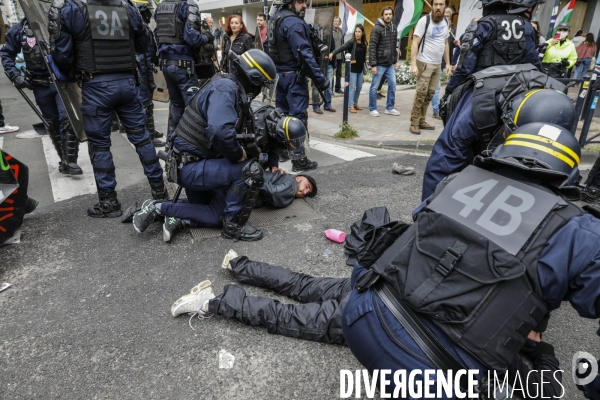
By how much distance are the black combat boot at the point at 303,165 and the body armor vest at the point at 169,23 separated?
7.08 ft

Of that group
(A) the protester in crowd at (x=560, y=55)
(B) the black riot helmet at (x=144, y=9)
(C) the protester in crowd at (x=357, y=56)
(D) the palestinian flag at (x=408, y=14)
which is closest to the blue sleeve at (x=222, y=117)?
(B) the black riot helmet at (x=144, y=9)

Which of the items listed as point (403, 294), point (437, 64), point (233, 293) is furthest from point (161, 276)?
point (437, 64)

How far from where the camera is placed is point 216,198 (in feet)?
11.4

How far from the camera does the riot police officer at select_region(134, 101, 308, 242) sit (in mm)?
3365

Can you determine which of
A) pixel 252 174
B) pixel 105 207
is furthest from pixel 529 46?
pixel 105 207

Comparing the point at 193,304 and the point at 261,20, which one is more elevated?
the point at 261,20

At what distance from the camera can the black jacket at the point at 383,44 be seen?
677 cm

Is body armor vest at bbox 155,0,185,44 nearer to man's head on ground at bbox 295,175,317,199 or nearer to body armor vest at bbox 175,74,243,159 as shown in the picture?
body armor vest at bbox 175,74,243,159

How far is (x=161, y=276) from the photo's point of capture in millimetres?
2852

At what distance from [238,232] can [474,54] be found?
303cm

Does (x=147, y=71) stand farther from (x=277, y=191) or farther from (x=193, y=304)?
(x=193, y=304)

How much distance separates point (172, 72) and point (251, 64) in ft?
8.16

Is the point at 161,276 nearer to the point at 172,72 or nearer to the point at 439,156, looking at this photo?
the point at 439,156

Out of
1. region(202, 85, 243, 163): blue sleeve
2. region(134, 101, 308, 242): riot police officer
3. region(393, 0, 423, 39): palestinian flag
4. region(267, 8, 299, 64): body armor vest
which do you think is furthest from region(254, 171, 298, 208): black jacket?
region(393, 0, 423, 39): palestinian flag
